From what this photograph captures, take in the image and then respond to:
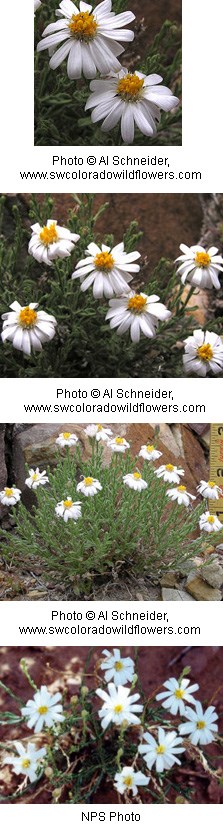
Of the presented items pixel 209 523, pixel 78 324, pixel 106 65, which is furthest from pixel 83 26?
pixel 209 523

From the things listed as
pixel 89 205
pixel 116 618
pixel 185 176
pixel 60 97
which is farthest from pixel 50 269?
pixel 116 618

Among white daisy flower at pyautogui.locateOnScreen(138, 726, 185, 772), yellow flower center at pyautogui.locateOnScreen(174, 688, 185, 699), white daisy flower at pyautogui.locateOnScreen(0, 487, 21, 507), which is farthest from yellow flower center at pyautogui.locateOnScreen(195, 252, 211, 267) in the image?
Answer: white daisy flower at pyautogui.locateOnScreen(138, 726, 185, 772)

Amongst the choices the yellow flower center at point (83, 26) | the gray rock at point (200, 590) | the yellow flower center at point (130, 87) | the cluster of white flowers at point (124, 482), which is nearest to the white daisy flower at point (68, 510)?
the cluster of white flowers at point (124, 482)

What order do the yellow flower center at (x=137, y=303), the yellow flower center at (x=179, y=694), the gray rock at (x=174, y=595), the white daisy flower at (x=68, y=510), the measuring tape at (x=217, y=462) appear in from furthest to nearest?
the measuring tape at (x=217, y=462), the gray rock at (x=174, y=595), the yellow flower center at (x=137, y=303), the white daisy flower at (x=68, y=510), the yellow flower center at (x=179, y=694)

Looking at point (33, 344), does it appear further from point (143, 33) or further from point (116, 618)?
point (143, 33)

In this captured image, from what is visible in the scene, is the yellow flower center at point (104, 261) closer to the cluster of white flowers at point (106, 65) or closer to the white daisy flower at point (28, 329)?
the white daisy flower at point (28, 329)

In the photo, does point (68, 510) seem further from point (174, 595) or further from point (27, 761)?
point (27, 761)
